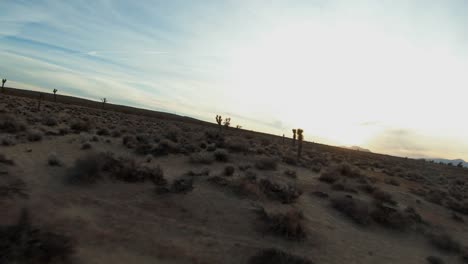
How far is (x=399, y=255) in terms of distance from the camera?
8.18m

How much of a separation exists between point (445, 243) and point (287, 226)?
6303 millimetres

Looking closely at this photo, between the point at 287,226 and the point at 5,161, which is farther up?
the point at 287,226

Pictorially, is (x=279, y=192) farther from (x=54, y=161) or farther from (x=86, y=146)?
(x=86, y=146)

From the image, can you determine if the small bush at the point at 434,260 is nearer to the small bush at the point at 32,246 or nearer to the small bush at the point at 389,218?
the small bush at the point at 389,218

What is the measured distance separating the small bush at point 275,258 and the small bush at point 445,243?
6.28 meters

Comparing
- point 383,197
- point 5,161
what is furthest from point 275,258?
point 5,161

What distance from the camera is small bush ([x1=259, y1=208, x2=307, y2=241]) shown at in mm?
7863

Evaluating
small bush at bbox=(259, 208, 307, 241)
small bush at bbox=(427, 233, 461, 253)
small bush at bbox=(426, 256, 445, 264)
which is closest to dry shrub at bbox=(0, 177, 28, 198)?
small bush at bbox=(259, 208, 307, 241)

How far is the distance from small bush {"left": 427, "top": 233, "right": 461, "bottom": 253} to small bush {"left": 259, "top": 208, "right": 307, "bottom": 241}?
18.1 feet

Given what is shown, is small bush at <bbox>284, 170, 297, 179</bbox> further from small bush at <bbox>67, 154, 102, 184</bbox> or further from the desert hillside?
small bush at <bbox>67, 154, 102, 184</bbox>

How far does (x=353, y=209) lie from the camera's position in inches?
415

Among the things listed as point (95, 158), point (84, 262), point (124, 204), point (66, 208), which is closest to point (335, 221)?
point (124, 204)

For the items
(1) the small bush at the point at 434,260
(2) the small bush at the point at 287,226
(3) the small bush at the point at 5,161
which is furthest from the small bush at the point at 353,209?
(3) the small bush at the point at 5,161

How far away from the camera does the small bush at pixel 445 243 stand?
9086 mm
